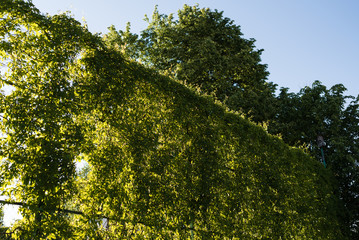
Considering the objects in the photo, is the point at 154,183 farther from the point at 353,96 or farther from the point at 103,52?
the point at 353,96

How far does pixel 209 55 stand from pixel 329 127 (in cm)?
803

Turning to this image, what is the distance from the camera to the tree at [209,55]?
15.5 m

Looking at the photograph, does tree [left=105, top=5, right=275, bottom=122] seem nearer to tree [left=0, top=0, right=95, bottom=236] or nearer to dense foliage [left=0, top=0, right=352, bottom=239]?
dense foliage [left=0, top=0, right=352, bottom=239]

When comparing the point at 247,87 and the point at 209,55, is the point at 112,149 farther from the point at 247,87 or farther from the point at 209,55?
the point at 247,87

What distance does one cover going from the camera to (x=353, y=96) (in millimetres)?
16188

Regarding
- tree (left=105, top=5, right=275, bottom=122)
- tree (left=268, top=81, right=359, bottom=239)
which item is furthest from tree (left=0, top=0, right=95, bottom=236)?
tree (left=268, top=81, right=359, bottom=239)

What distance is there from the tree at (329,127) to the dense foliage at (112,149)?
8.20 meters

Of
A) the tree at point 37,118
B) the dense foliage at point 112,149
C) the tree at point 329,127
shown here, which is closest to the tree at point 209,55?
the tree at point 329,127

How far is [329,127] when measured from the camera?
1555 cm

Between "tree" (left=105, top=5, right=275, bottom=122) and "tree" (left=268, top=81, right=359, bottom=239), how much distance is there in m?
1.28

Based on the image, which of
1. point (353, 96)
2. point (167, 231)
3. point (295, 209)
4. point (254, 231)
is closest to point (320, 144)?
point (353, 96)

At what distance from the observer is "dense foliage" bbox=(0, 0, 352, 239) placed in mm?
3803

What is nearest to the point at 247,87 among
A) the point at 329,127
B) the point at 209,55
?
the point at 209,55

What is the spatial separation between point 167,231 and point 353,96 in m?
15.9
